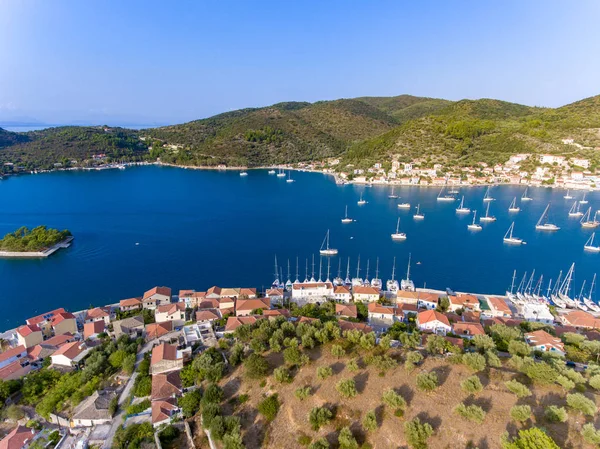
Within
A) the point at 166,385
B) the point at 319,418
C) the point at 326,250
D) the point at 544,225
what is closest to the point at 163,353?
the point at 166,385

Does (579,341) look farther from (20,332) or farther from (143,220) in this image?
(143,220)

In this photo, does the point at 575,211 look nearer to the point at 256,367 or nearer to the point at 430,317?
the point at 430,317

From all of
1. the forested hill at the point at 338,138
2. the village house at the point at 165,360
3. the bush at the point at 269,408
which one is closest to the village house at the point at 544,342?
the bush at the point at 269,408

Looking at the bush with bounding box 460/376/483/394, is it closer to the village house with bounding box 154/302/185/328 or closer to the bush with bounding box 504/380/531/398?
the bush with bounding box 504/380/531/398

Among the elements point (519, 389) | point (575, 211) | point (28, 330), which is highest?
point (519, 389)

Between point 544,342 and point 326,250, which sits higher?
point 544,342

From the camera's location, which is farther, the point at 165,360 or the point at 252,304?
the point at 252,304

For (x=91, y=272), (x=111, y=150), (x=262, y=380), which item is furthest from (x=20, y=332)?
(x=111, y=150)
